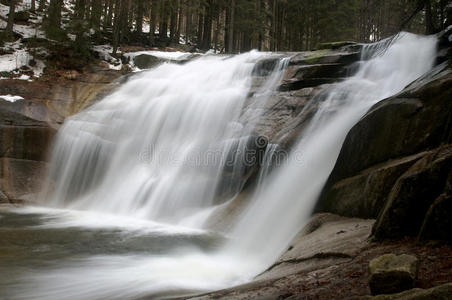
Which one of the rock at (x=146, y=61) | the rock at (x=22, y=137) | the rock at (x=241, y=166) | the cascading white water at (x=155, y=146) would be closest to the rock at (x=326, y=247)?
the rock at (x=241, y=166)

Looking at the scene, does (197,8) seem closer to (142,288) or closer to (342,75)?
(342,75)

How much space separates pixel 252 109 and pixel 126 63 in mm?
9211

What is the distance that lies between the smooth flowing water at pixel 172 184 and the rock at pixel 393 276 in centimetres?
288

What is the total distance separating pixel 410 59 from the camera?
446 inches

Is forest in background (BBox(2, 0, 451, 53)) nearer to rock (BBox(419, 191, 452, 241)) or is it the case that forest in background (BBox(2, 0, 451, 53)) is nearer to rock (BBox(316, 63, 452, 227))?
rock (BBox(316, 63, 452, 227))

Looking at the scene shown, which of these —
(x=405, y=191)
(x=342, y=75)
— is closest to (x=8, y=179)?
(x=342, y=75)

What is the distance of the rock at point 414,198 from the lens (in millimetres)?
4133

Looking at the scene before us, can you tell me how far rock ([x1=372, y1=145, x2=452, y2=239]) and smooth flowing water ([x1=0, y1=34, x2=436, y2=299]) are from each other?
2.54 meters

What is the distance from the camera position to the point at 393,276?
299 centimetres

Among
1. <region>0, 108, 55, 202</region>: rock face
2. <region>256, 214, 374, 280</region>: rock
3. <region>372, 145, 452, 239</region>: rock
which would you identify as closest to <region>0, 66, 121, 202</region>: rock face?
<region>0, 108, 55, 202</region>: rock face

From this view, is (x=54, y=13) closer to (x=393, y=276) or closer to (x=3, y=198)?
(x=3, y=198)

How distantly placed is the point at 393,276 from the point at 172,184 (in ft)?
27.3

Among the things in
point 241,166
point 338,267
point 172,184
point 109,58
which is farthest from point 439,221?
point 109,58

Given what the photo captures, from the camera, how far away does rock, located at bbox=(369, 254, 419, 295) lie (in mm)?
2961
